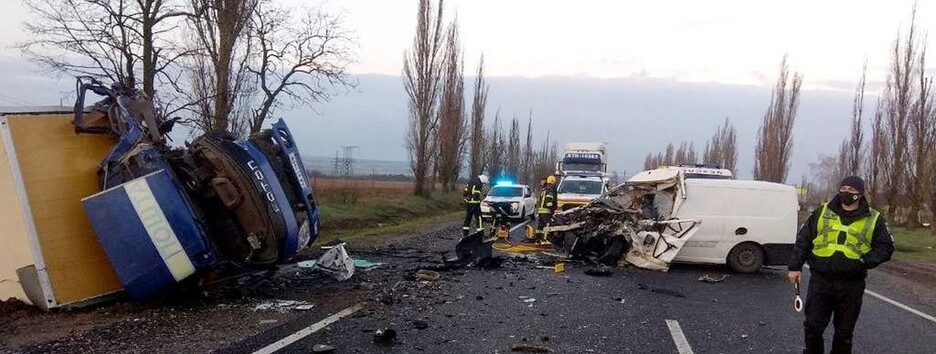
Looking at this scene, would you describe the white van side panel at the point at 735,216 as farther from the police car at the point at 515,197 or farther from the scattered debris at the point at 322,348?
the police car at the point at 515,197

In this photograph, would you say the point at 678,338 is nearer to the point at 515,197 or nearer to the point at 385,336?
the point at 385,336

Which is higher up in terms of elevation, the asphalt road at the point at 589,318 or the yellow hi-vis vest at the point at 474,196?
the yellow hi-vis vest at the point at 474,196

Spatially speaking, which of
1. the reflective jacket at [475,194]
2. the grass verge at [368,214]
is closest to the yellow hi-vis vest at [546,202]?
the reflective jacket at [475,194]

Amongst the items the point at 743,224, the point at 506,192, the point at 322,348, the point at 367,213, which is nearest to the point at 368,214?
the point at 367,213

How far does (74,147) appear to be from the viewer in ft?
24.7

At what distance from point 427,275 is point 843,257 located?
5.81 m

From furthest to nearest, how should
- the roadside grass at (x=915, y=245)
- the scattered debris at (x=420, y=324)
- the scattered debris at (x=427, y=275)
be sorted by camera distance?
1. the roadside grass at (x=915, y=245)
2. the scattered debris at (x=427, y=275)
3. the scattered debris at (x=420, y=324)

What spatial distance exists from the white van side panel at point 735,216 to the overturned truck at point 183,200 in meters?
6.80

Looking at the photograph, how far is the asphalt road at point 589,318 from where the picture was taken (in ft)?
20.7

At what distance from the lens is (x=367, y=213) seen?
25.0 m

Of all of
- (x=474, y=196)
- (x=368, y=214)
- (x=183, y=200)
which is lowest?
(x=368, y=214)

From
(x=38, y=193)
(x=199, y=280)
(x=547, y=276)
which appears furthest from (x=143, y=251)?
(x=547, y=276)

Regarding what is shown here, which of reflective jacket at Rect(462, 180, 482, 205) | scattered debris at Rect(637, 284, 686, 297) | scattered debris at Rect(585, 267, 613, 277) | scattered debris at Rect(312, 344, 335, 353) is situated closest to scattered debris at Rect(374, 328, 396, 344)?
scattered debris at Rect(312, 344, 335, 353)

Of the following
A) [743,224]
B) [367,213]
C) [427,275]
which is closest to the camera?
[427,275]
